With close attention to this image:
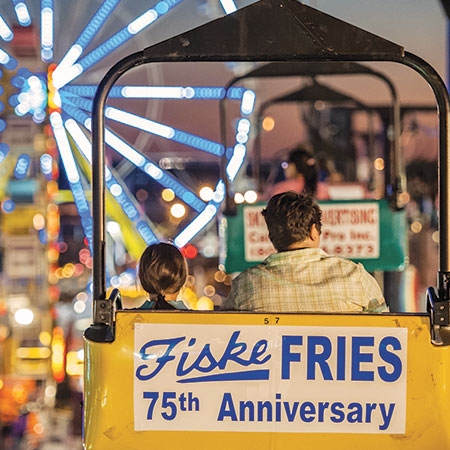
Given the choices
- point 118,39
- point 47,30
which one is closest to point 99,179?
point 47,30

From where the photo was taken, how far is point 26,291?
8.21m

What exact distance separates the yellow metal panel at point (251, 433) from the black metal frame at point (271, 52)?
10cm

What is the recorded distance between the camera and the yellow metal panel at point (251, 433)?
273cm

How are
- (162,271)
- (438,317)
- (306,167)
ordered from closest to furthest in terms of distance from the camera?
(438,317) → (162,271) → (306,167)

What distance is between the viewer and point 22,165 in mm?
8422

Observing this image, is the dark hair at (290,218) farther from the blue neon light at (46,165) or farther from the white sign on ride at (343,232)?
the blue neon light at (46,165)

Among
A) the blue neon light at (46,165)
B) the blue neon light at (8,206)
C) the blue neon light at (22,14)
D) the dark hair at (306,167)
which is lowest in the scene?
the blue neon light at (8,206)

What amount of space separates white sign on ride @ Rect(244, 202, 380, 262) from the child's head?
2.10 meters

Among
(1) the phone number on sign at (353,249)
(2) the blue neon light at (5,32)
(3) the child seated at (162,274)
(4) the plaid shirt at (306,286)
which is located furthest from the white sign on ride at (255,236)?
(2) the blue neon light at (5,32)

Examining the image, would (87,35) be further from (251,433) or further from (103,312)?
(251,433)

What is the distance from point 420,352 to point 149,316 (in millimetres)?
859

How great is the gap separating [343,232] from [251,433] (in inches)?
112

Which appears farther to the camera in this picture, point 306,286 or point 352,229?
point 352,229

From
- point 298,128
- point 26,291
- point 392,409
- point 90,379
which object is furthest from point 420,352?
point 298,128
